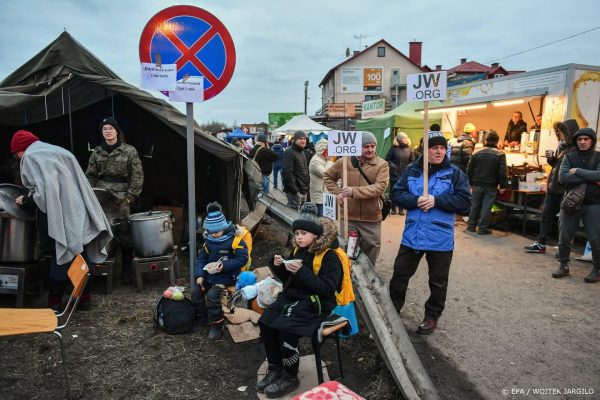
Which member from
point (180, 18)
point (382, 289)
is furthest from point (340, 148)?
point (180, 18)

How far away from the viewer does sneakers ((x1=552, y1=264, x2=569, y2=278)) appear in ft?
18.6

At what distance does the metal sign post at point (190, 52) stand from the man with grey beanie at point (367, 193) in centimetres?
161

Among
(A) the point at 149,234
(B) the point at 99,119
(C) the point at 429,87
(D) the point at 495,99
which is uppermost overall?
(D) the point at 495,99

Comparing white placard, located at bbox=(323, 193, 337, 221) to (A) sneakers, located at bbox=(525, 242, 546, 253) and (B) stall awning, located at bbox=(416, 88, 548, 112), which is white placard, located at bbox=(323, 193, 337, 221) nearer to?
(A) sneakers, located at bbox=(525, 242, 546, 253)

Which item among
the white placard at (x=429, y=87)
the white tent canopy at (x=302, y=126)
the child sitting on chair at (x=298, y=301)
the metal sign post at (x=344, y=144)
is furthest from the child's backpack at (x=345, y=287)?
the white tent canopy at (x=302, y=126)

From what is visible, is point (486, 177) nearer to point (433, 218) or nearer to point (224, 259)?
point (433, 218)

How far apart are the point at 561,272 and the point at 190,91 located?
5.37 meters

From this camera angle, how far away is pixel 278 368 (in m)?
3.16

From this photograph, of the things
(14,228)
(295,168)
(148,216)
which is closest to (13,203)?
(14,228)

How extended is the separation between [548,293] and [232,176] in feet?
15.3

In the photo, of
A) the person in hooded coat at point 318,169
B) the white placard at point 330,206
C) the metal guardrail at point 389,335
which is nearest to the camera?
the metal guardrail at point 389,335

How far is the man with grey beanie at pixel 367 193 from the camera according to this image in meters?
4.48

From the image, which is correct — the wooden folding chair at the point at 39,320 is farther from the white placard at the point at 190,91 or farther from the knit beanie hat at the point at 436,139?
the knit beanie hat at the point at 436,139

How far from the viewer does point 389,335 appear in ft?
9.96
